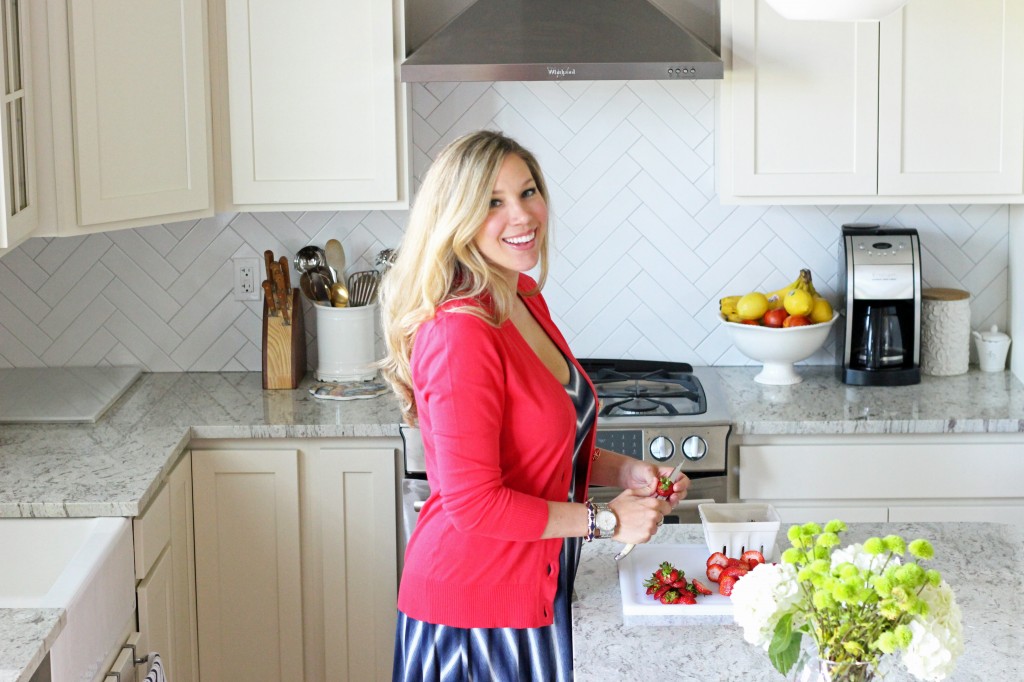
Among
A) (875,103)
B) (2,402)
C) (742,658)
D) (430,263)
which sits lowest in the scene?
(742,658)

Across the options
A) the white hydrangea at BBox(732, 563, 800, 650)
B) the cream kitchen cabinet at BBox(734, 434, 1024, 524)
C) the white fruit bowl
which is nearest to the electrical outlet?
the white fruit bowl

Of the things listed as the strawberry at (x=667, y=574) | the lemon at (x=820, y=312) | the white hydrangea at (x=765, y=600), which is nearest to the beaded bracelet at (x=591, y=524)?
the strawberry at (x=667, y=574)

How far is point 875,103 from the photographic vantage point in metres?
3.14

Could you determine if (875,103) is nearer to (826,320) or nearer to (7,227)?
(826,320)

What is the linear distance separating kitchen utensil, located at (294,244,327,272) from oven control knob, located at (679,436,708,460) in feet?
3.75

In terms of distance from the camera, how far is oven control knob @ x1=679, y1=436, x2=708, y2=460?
9.93 ft

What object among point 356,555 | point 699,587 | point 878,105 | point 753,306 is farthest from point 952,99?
point 356,555

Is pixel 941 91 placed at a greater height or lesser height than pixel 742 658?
greater

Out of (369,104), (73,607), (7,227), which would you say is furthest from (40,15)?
(73,607)

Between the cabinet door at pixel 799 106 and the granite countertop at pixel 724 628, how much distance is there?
122 centimetres

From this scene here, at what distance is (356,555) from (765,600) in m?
1.84

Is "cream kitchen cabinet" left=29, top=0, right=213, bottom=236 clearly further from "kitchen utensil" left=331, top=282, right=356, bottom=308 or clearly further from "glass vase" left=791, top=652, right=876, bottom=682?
"glass vase" left=791, top=652, right=876, bottom=682

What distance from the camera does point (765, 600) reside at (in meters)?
1.39

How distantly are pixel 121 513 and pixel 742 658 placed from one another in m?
1.34
